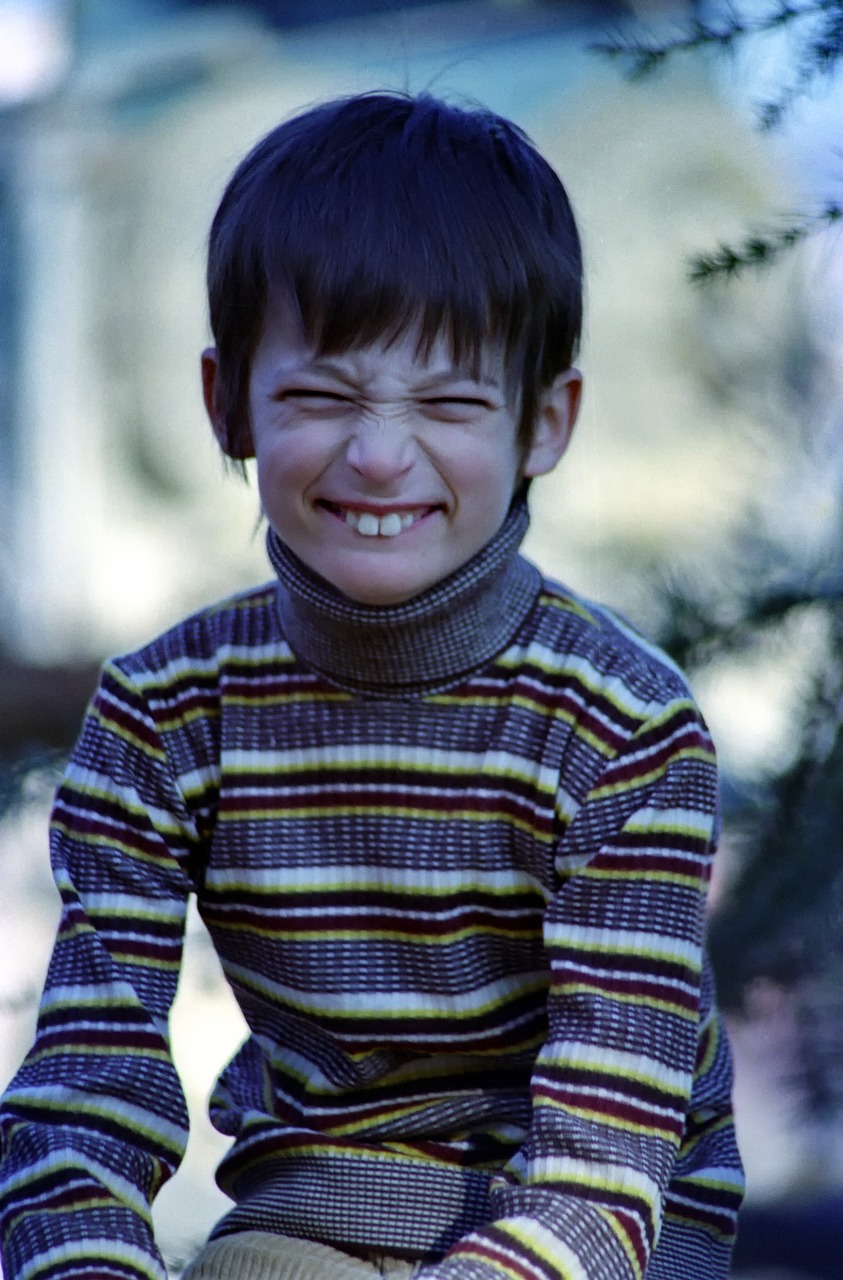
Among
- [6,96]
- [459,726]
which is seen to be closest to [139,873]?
[459,726]

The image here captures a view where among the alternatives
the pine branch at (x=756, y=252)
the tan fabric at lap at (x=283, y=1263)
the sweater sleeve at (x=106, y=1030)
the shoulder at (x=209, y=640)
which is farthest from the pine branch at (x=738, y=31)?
the tan fabric at lap at (x=283, y=1263)

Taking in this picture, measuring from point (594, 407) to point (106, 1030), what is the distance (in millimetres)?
1342

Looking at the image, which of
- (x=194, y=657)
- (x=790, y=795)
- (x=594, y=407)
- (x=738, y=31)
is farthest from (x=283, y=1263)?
(x=594, y=407)

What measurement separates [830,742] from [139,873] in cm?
61

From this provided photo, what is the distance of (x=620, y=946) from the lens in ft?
3.46

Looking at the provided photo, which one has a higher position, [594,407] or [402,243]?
[402,243]

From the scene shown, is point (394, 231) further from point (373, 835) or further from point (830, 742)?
point (830, 742)

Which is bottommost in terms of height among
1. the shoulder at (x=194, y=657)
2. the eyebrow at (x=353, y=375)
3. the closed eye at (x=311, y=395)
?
the shoulder at (x=194, y=657)

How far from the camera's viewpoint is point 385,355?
1.04m

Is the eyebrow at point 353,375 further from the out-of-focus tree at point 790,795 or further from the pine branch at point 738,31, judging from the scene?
the out-of-focus tree at point 790,795

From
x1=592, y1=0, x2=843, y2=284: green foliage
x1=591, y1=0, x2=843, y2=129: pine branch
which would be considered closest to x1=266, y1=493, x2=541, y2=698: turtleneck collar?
x1=592, y1=0, x2=843, y2=284: green foliage

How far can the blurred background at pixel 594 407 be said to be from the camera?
57.9 inches

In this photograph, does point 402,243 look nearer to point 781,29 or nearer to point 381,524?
point 381,524

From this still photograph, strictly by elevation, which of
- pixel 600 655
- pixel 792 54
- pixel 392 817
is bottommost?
pixel 392 817
